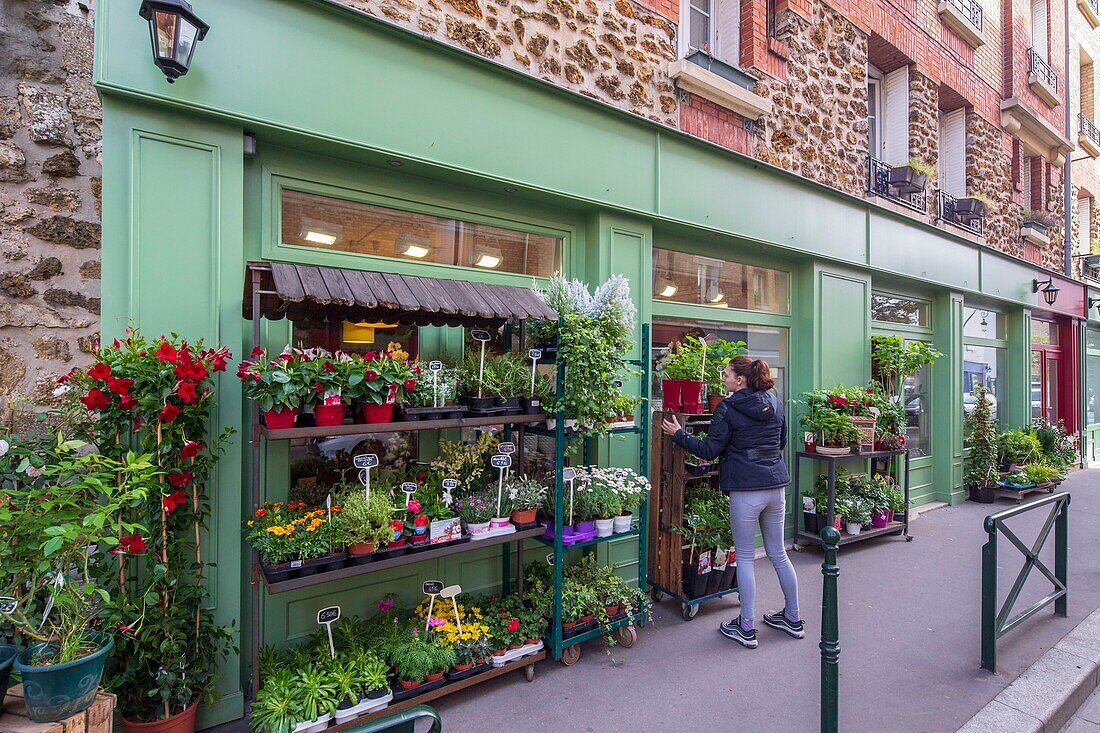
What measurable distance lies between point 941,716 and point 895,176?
6.57m

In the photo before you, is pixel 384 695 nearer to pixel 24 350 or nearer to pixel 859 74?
pixel 24 350

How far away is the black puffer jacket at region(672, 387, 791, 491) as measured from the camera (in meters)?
3.86

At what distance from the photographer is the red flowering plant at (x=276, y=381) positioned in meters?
2.64

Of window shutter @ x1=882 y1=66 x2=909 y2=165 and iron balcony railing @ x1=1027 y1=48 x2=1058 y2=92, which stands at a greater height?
iron balcony railing @ x1=1027 y1=48 x2=1058 y2=92

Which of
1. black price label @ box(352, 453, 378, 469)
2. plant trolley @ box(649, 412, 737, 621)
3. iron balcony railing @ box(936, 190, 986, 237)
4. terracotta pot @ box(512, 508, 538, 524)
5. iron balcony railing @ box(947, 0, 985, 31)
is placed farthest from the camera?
iron balcony railing @ box(947, 0, 985, 31)

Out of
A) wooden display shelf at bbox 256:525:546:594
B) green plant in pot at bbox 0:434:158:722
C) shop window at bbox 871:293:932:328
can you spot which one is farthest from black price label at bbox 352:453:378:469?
shop window at bbox 871:293:932:328

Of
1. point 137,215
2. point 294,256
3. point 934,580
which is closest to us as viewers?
point 137,215

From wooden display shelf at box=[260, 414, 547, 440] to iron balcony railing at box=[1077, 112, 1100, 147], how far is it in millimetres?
14857

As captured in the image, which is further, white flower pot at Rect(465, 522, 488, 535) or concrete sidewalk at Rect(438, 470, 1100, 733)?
white flower pot at Rect(465, 522, 488, 535)

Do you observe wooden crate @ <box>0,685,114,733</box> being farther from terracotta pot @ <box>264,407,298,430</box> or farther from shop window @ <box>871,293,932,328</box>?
shop window @ <box>871,293,932,328</box>

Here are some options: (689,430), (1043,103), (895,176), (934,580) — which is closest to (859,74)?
(895,176)

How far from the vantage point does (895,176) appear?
7.30 metres

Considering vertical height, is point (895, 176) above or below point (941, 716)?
above

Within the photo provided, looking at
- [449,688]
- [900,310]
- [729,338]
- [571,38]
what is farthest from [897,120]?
[449,688]
